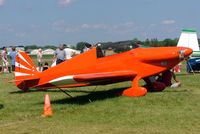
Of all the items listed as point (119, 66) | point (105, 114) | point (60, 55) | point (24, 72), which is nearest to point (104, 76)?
point (119, 66)

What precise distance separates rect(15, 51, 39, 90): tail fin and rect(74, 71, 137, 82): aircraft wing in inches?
82.6

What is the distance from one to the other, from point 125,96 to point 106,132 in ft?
14.4

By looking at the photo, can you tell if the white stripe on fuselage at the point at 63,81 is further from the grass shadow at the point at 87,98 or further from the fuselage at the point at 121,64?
the grass shadow at the point at 87,98

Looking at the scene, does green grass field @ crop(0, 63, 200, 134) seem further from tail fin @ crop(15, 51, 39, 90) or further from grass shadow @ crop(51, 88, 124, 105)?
tail fin @ crop(15, 51, 39, 90)

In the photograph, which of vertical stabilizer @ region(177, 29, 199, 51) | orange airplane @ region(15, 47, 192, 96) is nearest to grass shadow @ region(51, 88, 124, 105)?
orange airplane @ region(15, 47, 192, 96)

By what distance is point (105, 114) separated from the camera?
9328mm

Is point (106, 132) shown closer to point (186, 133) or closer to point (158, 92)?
point (186, 133)

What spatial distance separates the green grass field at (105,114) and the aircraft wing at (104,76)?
60 centimetres

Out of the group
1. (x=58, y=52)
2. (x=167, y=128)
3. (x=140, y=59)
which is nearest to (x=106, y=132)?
(x=167, y=128)

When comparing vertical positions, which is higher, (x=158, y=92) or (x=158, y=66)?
(x=158, y=66)

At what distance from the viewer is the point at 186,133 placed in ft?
23.6

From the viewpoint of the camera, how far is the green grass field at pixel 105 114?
7.79 metres

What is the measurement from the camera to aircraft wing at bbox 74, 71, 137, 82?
11.2 meters

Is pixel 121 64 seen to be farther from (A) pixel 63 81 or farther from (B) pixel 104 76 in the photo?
(A) pixel 63 81
